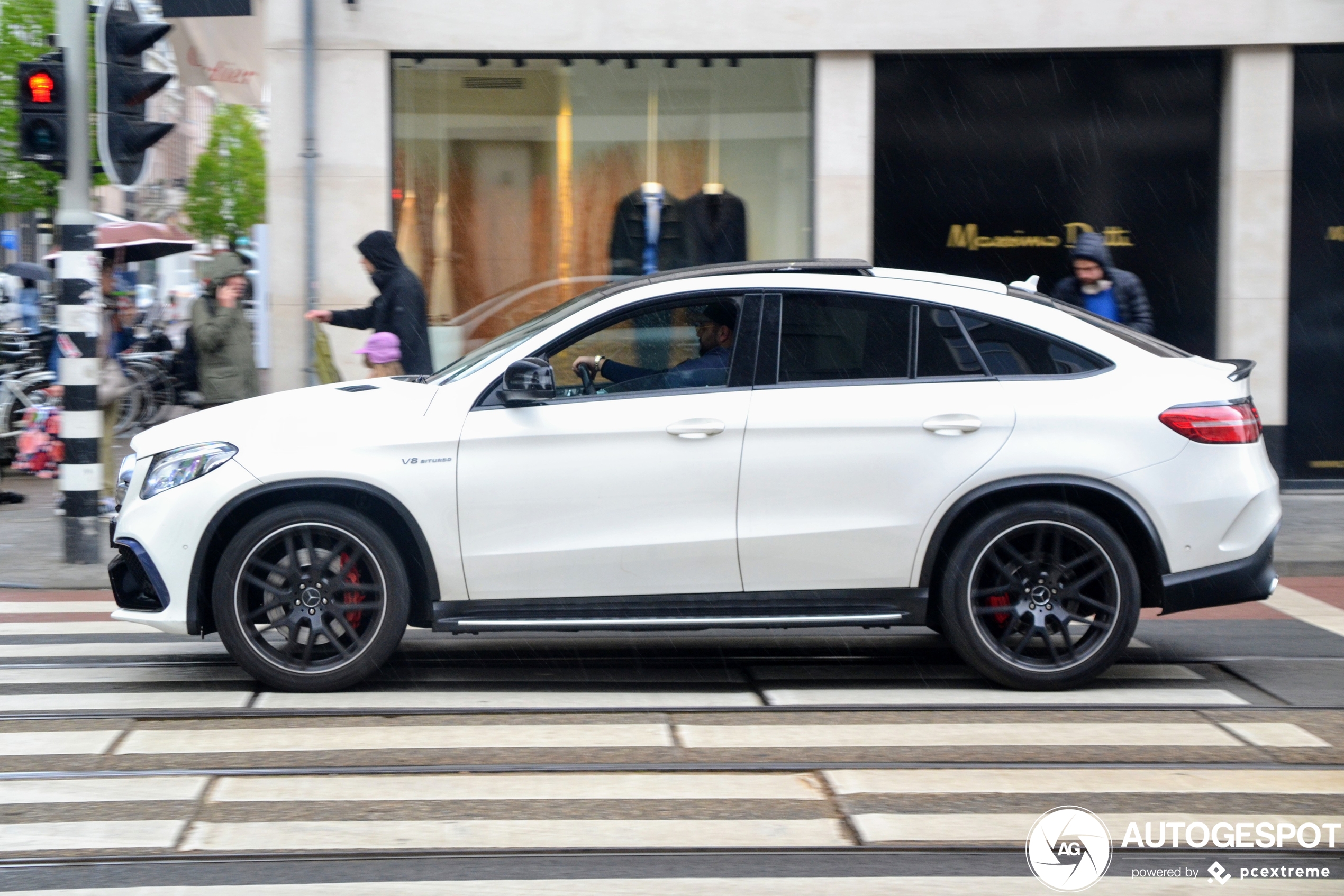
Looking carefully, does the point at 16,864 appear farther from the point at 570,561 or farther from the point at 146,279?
the point at 146,279

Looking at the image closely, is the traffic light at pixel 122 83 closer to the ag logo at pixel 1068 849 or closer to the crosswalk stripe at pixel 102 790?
the crosswalk stripe at pixel 102 790

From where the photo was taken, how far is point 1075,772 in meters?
4.87

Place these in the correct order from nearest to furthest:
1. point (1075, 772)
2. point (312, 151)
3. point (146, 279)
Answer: point (1075, 772) < point (312, 151) < point (146, 279)

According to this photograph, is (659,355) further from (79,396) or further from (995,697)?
(79,396)

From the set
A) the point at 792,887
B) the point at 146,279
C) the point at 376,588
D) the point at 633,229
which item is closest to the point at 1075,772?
the point at 792,887

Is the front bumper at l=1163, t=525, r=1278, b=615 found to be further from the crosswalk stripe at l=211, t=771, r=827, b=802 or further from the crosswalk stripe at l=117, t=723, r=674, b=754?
the crosswalk stripe at l=117, t=723, r=674, b=754

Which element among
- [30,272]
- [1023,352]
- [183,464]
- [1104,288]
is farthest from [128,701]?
[30,272]

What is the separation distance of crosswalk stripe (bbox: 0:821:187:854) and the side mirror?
6.87 ft

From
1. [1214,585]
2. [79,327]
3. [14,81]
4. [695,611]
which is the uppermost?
[14,81]

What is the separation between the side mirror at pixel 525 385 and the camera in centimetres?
576

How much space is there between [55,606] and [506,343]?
3483 millimetres

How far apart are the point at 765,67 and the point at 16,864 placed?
32.6 feet

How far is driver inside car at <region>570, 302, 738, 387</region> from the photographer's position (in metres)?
5.98

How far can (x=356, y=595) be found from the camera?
5863 mm
